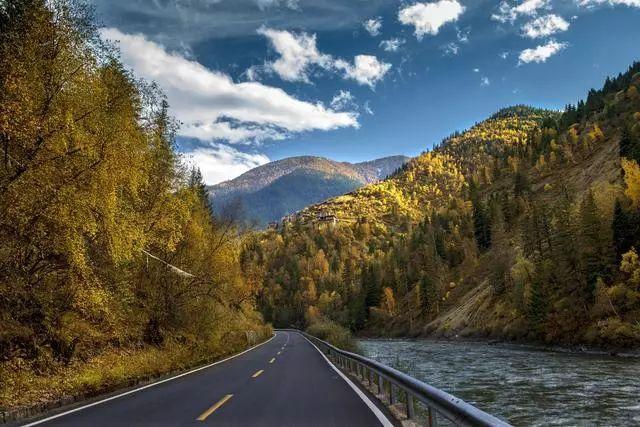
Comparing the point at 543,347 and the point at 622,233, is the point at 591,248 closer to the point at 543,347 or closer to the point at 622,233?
the point at 622,233

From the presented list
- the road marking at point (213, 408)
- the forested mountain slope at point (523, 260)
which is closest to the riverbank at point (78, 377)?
the road marking at point (213, 408)

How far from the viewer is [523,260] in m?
70.8

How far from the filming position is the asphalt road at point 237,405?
8703 mm

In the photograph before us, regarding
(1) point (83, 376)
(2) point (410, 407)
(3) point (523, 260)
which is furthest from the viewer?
(3) point (523, 260)

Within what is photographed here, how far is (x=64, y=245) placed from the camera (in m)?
11.5

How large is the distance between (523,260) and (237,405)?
68.1 meters

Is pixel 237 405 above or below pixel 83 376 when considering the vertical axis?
below

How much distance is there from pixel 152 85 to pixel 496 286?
231ft

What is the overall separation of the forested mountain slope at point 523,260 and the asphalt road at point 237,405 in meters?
40.6

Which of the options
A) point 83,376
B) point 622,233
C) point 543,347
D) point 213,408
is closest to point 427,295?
point 543,347

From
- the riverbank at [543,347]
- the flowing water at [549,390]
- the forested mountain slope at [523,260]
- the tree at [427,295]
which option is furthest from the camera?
the tree at [427,295]

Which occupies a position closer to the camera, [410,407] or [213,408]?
[410,407]

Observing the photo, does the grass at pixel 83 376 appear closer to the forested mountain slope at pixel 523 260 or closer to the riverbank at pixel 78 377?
the riverbank at pixel 78 377

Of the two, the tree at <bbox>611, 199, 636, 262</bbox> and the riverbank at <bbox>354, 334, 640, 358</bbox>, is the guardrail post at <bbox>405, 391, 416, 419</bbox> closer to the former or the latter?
the riverbank at <bbox>354, 334, 640, 358</bbox>
